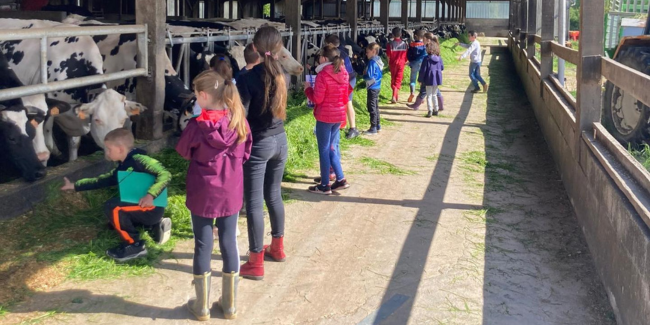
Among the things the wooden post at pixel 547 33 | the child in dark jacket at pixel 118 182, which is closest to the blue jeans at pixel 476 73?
the wooden post at pixel 547 33

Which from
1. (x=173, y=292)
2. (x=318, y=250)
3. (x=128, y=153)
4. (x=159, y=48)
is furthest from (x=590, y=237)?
(x=159, y=48)

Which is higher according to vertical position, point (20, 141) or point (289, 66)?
point (289, 66)

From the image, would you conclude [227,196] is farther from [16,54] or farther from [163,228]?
[16,54]

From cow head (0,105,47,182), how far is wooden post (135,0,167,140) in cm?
166

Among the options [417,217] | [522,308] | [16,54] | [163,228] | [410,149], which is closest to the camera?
[522,308]

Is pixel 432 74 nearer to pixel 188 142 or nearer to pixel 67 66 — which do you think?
pixel 67 66

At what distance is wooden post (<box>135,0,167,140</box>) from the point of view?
A: 7715mm

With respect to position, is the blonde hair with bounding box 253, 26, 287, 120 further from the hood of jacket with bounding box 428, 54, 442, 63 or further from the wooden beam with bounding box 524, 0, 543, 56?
the wooden beam with bounding box 524, 0, 543, 56

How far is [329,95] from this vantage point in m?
6.74

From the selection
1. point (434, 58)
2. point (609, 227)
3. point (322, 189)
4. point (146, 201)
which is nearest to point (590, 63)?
point (609, 227)

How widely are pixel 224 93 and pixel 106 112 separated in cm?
312

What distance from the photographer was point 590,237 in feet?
17.4

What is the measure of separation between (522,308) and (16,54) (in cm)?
602

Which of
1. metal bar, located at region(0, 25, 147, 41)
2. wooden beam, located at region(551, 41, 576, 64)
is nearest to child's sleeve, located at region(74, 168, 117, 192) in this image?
metal bar, located at region(0, 25, 147, 41)
